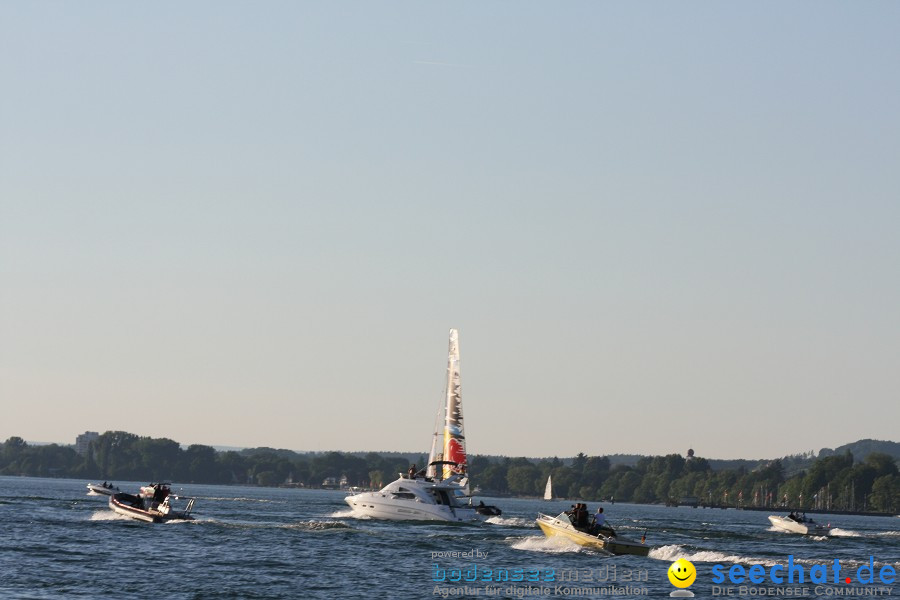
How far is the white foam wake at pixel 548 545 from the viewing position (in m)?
93.2

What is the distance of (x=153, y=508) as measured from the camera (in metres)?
112

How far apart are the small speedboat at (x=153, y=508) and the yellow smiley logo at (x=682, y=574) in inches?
1681

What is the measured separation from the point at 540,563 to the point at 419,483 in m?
39.1

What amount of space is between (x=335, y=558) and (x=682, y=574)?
2031cm

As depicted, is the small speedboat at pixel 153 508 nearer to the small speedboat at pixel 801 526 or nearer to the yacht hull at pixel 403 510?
the yacht hull at pixel 403 510

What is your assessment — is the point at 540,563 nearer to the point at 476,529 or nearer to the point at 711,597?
the point at 711,597

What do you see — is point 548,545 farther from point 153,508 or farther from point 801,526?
point 801,526

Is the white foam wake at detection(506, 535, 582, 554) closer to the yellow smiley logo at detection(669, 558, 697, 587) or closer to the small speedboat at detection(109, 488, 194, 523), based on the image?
the yellow smiley logo at detection(669, 558, 697, 587)

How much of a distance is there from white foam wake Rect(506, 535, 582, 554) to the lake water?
0.09 metres

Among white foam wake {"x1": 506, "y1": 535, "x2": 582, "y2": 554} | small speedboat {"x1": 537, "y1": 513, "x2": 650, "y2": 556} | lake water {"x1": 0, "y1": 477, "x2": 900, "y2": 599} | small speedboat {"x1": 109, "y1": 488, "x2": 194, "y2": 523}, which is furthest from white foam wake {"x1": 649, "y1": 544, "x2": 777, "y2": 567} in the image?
small speedboat {"x1": 109, "y1": 488, "x2": 194, "y2": 523}

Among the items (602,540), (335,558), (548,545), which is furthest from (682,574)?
(335,558)

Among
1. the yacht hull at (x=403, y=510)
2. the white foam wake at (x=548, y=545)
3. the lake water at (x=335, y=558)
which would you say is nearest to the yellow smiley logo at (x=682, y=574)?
the lake water at (x=335, y=558)

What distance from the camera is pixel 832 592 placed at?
254ft

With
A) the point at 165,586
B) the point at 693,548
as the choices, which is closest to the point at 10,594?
the point at 165,586
